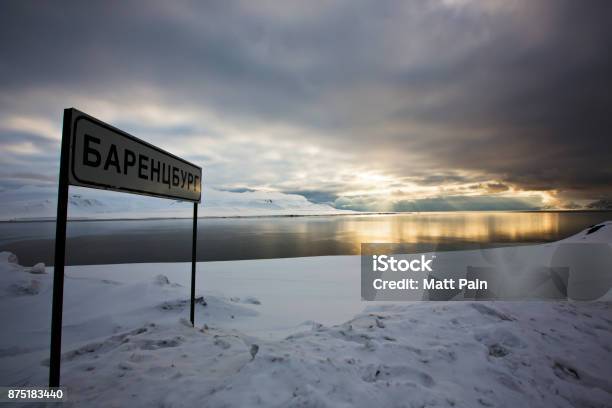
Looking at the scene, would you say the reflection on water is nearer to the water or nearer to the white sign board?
the water

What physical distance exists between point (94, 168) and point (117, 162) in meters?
0.24

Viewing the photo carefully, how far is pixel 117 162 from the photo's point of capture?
2.10m

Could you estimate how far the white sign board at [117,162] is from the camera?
176 centimetres

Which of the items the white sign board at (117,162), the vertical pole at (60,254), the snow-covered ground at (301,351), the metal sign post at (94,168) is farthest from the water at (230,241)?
the vertical pole at (60,254)

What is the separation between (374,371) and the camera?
241 centimetres

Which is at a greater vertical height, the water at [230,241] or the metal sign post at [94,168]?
the metal sign post at [94,168]

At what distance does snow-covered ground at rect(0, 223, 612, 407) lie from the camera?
6.80 ft

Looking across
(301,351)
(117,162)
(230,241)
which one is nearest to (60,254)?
(117,162)

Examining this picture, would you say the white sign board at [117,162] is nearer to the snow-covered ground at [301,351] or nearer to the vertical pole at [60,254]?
the vertical pole at [60,254]

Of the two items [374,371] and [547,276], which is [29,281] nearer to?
[374,371]

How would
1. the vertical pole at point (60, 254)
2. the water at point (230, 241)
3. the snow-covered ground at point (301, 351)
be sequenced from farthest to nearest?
the water at point (230, 241)
the snow-covered ground at point (301, 351)
the vertical pole at point (60, 254)

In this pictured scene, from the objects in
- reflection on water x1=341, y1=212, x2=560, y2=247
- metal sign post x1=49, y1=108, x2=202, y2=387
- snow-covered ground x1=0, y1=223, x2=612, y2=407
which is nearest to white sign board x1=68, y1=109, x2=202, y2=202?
metal sign post x1=49, y1=108, x2=202, y2=387

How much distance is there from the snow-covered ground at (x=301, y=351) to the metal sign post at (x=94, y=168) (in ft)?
2.97

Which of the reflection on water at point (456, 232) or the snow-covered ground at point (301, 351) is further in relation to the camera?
the reflection on water at point (456, 232)
